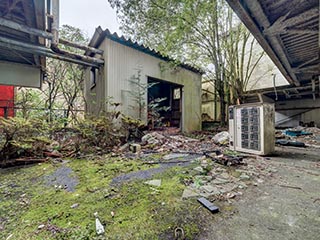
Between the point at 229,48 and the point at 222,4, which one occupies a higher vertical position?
the point at 222,4

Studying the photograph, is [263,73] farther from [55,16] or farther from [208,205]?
[208,205]

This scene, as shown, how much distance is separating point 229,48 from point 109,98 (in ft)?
20.5

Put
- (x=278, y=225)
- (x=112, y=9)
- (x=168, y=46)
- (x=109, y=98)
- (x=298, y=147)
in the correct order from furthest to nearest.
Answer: (x=168, y=46) < (x=112, y=9) < (x=109, y=98) < (x=298, y=147) < (x=278, y=225)

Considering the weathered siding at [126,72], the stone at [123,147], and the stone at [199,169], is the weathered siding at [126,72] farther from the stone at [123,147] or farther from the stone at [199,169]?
the stone at [199,169]

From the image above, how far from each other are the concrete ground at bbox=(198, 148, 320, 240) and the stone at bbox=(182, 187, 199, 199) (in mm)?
328

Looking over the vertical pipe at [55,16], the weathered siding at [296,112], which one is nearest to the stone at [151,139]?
the vertical pipe at [55,16]

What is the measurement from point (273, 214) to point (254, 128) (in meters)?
2.58

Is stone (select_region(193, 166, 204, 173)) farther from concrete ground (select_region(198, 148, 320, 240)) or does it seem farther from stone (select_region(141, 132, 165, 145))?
stone (select_region(141, 132, 165, 145))

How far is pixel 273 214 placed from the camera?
55.3 inches

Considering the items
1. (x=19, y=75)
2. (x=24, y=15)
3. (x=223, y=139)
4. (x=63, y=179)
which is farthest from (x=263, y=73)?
(x=19, y=75)

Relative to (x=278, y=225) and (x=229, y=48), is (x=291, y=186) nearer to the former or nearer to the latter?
(x=278, y=225)

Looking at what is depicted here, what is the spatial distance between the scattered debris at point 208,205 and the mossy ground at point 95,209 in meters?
0.09

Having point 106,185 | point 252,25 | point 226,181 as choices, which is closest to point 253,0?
point 252,25

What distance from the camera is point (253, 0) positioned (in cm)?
211
